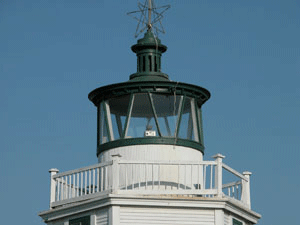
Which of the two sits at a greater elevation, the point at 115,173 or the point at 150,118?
the point at 150,118

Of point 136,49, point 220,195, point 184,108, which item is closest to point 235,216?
point 220,195

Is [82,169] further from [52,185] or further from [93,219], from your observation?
[93,219]

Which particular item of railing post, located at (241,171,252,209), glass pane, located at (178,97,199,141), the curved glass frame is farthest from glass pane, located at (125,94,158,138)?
railing post, located at (241,171,252,209)

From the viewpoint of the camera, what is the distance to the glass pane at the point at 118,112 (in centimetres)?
3175

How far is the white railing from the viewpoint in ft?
98.1

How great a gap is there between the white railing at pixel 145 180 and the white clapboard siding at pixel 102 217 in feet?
1.57

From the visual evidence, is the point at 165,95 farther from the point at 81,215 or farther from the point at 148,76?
the point at 81,215

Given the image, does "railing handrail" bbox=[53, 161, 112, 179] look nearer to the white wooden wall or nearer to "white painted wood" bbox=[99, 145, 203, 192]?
"white painted wood" bbox=[99, 145, 203, 192]

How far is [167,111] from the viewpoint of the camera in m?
31.8

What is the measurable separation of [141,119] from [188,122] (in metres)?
1.38

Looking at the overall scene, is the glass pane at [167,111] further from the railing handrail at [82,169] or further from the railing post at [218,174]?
the railing handrail at [82,169]

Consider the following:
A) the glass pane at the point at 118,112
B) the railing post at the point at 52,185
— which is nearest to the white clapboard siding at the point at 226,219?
the glass pane at the point at 118,112

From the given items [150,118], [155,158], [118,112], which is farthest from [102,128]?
[155,158]

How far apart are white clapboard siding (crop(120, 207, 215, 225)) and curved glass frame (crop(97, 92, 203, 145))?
2371mm
